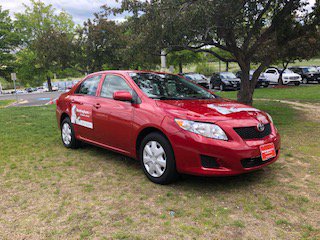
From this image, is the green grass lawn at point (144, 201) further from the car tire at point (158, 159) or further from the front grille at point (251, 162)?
the front grille at point (251, 162)

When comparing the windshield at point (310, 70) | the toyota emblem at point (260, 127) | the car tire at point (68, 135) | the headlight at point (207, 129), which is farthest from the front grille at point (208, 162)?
the windshield at point (310, 70)

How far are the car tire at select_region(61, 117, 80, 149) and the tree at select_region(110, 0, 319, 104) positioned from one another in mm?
3501

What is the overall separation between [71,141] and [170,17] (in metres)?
3.85

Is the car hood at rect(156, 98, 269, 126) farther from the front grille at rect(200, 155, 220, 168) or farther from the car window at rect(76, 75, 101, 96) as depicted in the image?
the car window at rect(76, 75, 101, 96)

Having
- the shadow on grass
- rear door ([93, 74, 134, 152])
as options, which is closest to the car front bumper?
the shadow on grass

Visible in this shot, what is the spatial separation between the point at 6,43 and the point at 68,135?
41305mm

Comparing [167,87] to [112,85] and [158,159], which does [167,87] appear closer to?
[112,85]

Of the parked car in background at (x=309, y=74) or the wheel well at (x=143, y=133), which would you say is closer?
the wheel well at (x=143, y=133)

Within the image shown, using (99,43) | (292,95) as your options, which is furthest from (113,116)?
(99,43)

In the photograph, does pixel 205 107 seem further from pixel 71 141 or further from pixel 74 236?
pixel 71 141

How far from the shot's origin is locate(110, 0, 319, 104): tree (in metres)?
7.01

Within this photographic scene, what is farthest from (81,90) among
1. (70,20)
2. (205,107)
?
(70,20)

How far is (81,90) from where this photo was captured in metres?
5.74

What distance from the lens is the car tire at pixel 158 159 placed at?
3.75 meters
